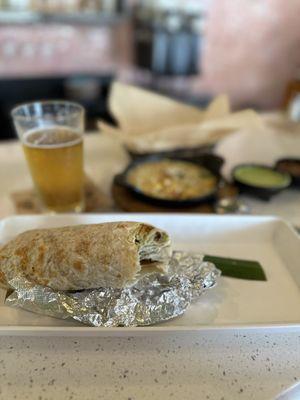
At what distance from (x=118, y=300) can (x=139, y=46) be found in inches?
111

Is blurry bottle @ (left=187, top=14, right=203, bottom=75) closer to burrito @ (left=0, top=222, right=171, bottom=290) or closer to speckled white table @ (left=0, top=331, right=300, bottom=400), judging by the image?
burrito @ (left=0, top=222, right=171, bottom=290)

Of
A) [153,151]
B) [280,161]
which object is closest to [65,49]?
[153,151]

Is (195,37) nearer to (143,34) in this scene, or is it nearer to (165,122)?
(143,34)

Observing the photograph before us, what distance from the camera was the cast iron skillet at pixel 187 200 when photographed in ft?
3.14

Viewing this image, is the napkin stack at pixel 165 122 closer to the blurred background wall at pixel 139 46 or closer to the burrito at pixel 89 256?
the burrito at pixel 89 256

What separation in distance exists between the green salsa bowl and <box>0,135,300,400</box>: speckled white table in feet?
1.62

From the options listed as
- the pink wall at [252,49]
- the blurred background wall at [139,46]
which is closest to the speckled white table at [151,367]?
the blurred background wall at [139,46]

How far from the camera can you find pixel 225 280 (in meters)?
0.74

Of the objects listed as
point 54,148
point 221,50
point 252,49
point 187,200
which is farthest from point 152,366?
point 252,49

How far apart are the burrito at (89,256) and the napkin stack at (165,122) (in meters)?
0.62

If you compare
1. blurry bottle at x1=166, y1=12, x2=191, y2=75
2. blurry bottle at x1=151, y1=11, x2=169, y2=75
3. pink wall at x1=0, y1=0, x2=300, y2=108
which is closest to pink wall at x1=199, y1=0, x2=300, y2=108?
pink wall at x1=0, y1=0, x2=300, y2=108

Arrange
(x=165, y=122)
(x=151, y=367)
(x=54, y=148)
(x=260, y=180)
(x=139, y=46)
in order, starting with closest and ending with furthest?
1. (x=151, y=367)
2. (x=54, y=148)
3. (x=260, y=180)
4. (x=165, y=122)
5. (x=139, y=46)

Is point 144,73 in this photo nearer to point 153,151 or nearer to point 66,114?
point 153,151

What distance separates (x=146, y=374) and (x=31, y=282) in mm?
243
